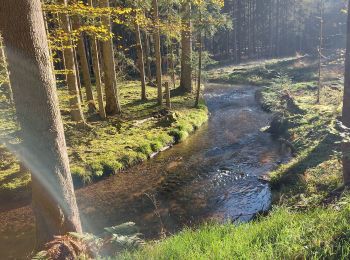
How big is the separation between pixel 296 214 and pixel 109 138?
38.6ft

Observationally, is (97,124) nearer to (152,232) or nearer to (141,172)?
(141,172)

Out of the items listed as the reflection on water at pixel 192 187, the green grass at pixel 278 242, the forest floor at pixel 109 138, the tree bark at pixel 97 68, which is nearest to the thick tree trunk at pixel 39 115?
the green grass at pixel 278 242

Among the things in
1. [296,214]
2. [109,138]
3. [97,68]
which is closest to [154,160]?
[109,138]

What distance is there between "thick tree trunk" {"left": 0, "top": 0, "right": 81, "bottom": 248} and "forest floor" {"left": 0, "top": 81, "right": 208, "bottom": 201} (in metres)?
6.84

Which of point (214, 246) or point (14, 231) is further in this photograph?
point (14, 231)

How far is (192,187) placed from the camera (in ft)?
42.4

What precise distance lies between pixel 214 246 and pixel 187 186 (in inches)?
325

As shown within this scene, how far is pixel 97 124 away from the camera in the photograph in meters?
18.2

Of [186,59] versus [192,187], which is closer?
[192,187]

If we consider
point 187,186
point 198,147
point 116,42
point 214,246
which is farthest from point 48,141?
point 116,42

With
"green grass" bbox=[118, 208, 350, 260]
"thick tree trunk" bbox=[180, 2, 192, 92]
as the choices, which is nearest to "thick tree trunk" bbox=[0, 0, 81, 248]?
"green grass" bbox=[118, 208, 350, 260]

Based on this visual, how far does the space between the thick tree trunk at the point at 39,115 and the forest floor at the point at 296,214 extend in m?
1.38

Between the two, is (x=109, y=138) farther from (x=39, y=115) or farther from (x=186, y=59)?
(x=186, y=59)

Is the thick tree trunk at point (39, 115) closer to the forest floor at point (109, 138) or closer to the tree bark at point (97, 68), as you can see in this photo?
the forest floor at point (109, 138)
